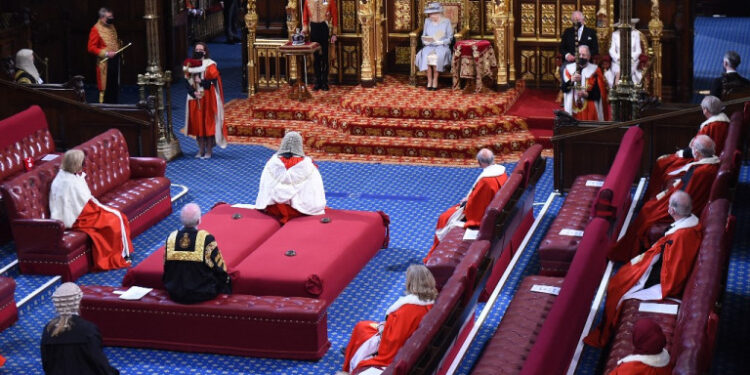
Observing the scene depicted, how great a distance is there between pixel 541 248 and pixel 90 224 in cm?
426

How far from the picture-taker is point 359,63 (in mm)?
18859

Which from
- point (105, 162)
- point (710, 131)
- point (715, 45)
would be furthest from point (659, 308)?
point (715, 45)

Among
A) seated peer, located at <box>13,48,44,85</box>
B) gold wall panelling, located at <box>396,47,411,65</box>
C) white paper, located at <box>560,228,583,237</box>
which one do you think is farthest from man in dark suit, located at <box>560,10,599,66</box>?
seated peer, located at <box>13,48,44,85</box>

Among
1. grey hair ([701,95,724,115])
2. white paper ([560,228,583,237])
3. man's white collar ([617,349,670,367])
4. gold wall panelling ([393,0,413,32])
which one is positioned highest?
gold wall panelling ([393,0,413,32])

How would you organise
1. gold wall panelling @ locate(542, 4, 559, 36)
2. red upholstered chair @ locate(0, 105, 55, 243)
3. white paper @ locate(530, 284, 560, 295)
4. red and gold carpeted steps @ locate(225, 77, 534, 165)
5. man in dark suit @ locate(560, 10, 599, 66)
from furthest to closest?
1. gold wall panelling @ locate(542, 4, 559, 36)
2. man in dark suit @ locate(560, 10, 599, 66)
3. red and gold carpeted steps @ locate(225, 77, 534, 165)
4. red upholstered chair @ locate(0, 105, 55, 243)
5. white paper @ locate(530, 284, 560, 295)

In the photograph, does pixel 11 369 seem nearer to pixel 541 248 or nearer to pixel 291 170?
pixel 291 170

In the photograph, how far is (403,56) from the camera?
19.0 m

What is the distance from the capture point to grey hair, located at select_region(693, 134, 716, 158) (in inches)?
456

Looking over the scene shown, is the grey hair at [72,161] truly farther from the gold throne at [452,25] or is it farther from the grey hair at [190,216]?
the gold throne at [452,25]

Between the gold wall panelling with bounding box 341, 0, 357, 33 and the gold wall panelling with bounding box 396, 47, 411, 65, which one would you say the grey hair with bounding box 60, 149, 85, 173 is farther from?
the gold wall panelling with bounding box 396, 47, 411, 65

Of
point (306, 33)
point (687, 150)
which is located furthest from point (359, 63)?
point (687, 150)

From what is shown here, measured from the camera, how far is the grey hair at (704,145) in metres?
11.6

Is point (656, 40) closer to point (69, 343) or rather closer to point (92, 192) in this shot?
point (92, 192)

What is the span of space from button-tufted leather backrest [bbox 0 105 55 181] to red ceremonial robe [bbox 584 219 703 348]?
21.3 ft
